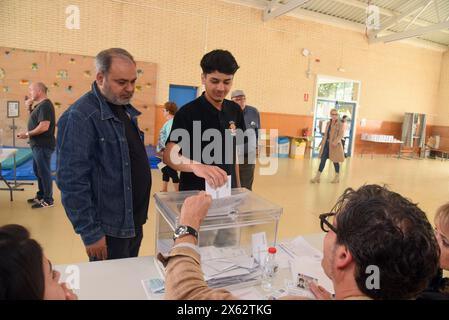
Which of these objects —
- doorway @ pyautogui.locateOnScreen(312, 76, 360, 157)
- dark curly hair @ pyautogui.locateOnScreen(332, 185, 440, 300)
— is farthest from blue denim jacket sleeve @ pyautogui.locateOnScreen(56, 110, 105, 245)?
doorway @ pyautogui.locateOnScreen(312, 76, 360, 157)

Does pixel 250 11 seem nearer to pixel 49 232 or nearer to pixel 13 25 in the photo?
pixel 13 25

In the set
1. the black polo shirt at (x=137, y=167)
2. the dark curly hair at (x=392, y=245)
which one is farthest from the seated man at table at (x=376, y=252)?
the black polo shirt at (x=137, y=167)

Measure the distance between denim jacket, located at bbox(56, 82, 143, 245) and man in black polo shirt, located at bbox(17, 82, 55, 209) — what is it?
318cm

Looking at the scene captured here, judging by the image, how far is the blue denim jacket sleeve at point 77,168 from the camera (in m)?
1.66

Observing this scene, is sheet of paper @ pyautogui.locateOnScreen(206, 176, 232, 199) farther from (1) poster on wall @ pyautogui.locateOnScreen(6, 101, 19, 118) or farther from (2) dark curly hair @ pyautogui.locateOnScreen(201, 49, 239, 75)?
(1) poster on wall @ pyautogui.locateOnScreen(6, 101, 19, 118)

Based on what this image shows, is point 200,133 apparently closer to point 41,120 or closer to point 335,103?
A: point 41,120

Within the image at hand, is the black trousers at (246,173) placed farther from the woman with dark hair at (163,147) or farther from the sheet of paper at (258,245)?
the sheet of paper at (258,245)

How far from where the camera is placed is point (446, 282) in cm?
148

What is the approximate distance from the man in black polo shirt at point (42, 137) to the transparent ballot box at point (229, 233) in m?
3.46
